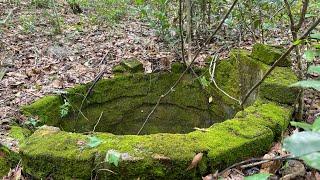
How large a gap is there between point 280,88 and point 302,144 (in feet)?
9.98

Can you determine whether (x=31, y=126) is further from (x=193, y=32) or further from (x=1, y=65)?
(x=193, y=32)

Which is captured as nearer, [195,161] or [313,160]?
[313,160]

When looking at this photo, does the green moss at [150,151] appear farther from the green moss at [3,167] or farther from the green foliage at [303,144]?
the green foliage at [303,144]

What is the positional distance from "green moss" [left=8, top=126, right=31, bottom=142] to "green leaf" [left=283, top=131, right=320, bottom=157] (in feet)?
10.3

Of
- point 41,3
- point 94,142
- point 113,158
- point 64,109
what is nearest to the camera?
point 113,158

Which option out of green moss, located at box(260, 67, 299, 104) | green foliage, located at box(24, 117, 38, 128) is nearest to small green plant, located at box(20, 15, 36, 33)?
green foliage, located at box(24, 117, 38, 128)

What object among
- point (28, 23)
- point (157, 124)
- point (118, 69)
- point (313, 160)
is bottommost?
point (157, 124)

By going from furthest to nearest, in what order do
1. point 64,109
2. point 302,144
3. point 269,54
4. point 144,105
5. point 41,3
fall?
point 41,3 < point 144,105 < point 64,109 < point 269,54 < point 302,144

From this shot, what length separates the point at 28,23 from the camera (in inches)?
265

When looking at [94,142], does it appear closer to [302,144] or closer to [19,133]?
[19,133]

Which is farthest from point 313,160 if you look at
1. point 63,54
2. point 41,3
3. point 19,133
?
point 41,3

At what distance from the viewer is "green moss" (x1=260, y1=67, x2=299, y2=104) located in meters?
3.50

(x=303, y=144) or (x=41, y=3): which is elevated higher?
(x=41, y=3)

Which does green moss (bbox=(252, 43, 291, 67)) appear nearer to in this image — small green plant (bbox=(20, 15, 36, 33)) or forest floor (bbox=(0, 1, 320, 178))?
forest floor (bbox=(0, 1, 320, 178))
